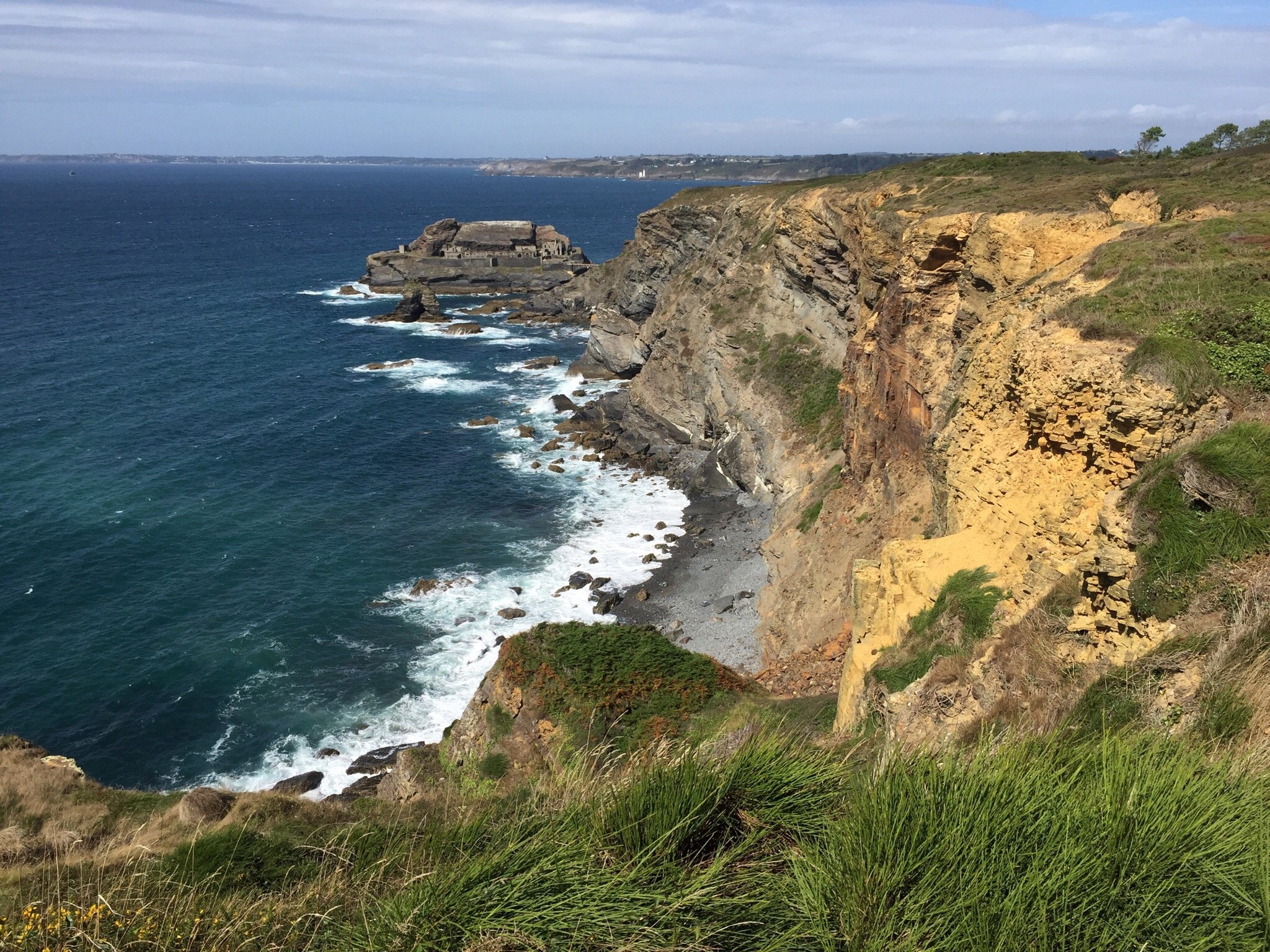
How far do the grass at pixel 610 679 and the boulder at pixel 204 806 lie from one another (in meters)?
8.57

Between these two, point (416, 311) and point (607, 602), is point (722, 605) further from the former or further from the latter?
point (416, 311)

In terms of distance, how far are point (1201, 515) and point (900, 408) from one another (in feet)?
60.1

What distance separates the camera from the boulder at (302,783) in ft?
93.5

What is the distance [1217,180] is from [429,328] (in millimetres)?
78922

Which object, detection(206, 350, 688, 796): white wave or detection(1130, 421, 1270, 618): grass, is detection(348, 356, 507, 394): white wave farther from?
detection(1130, 421, 1270, 618): grass

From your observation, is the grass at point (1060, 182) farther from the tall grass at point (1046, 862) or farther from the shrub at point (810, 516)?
the tall grass at point (1046, 862)

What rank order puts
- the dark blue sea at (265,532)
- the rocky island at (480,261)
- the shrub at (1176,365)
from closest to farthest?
the shrub at (1176,365) → the dark blue sea at (265,532) → the rocky island at (480,261)

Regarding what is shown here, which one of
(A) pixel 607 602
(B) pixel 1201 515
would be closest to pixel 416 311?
(A) pixel 607 602

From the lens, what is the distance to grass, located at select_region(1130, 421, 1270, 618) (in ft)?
36.5

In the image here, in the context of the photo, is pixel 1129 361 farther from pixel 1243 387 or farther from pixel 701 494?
pixel 701 494

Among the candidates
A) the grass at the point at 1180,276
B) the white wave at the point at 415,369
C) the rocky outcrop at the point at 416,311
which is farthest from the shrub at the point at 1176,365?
the rocky outcrop at the point at 416,311

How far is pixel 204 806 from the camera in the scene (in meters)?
Answer: 15.5

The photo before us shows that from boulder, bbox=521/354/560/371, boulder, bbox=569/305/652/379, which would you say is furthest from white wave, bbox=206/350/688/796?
boulder, bbox=521/354/560/371

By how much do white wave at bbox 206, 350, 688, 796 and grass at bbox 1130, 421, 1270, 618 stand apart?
2637 centimetres
